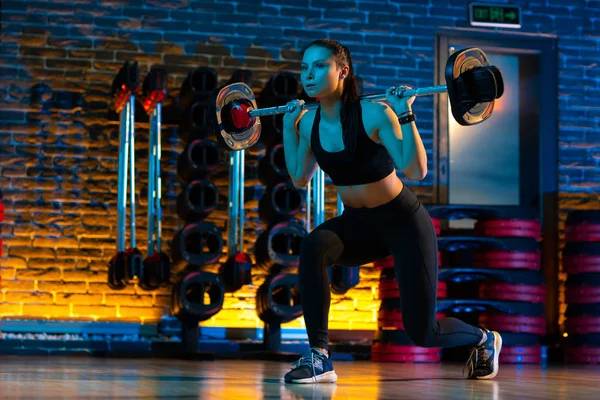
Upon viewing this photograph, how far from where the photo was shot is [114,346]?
20.1 ft

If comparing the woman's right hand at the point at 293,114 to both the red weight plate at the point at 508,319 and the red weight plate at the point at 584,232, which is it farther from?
the red weight plate at the point at 584,232

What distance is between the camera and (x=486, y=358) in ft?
12.7

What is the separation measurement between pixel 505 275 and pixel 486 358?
2.23 meters

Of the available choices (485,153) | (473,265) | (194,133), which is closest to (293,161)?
(194,133)

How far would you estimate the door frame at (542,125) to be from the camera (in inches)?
270

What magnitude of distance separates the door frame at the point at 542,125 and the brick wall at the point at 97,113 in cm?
13

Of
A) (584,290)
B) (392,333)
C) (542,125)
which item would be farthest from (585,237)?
(392,333)

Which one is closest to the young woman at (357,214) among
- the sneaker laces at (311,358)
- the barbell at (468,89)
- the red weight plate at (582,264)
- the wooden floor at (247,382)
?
the sneaker laces at (311,358)

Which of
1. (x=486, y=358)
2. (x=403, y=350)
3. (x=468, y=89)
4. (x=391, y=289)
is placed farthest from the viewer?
(x=391, y=289)

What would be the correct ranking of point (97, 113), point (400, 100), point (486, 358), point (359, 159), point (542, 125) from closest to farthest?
point (400, 100) → point (359, 159) → point (486, 358) → point (97, 113) → point (542, 125)

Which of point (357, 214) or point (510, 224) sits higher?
point (357, 214)

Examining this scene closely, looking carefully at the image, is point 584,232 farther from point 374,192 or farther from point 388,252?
point 374,192

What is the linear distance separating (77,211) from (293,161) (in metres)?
3.07

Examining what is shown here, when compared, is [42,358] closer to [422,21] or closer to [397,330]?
[397,330]
